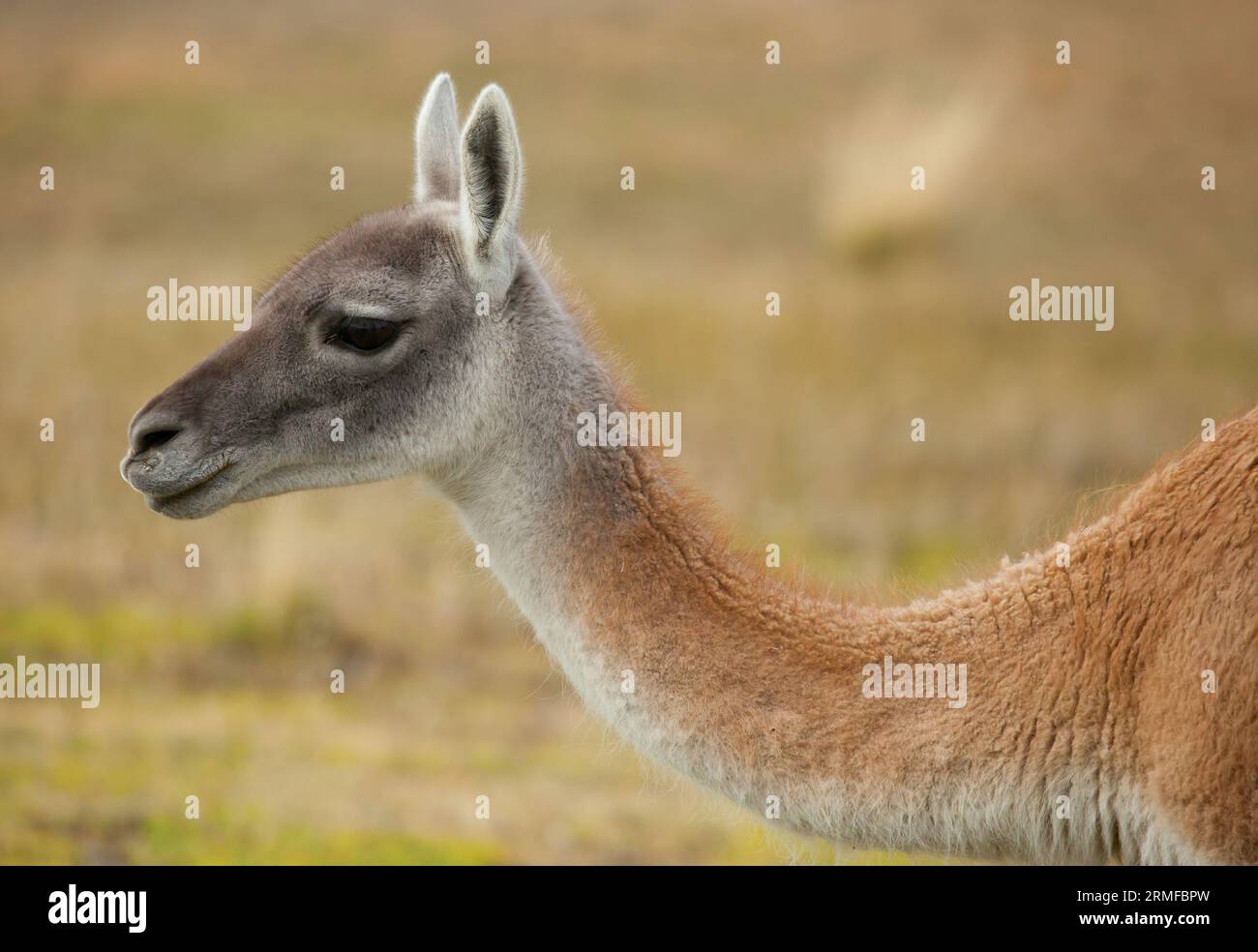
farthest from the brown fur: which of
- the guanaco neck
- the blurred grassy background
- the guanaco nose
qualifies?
the guanaco nose

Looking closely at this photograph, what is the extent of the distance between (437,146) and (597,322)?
36.5 inches

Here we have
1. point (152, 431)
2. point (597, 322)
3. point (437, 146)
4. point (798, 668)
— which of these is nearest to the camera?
point (798, 668)

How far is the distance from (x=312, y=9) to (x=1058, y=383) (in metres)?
16.1

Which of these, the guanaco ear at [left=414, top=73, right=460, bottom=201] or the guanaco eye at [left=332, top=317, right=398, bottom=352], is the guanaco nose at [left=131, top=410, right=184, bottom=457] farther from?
the guanaco ear at [left=414, top=73, right=460, bottom=201]

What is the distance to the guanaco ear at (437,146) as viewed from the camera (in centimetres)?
577

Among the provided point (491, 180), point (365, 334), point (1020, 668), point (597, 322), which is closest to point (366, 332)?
point (365, 334)

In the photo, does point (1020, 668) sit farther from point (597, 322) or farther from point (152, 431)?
point (152, 431)

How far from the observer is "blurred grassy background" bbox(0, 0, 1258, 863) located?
8.57 meters

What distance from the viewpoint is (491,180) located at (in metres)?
5.10

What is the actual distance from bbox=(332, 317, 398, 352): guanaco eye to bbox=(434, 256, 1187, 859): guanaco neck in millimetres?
466

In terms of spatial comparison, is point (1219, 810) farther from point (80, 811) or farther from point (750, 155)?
point (750, 155)

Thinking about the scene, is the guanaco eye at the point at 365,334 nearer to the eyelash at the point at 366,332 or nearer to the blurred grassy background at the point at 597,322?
the eyelash at the point at 366,332

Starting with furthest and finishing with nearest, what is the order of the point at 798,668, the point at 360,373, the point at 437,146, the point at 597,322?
1. the point at 437,146
2. the point at 597,322
3. the point at 360,373
4. the point at 798,668

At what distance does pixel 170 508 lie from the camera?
5.07 m
